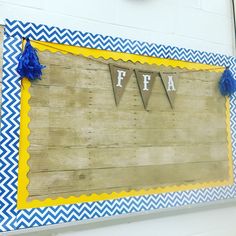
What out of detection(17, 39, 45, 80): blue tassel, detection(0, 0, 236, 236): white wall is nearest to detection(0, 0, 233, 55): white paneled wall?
detection(0, 0, 236, 236): white wall

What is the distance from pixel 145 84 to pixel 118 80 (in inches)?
4.6

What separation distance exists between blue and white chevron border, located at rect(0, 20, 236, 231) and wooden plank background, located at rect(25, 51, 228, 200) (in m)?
0.05

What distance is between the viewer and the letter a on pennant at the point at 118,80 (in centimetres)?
112

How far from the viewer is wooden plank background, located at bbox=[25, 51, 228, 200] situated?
99 centimetres

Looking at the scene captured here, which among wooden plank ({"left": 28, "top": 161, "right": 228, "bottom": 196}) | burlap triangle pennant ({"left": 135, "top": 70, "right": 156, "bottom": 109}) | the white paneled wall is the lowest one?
wooden plank ({"left": 28, "top": 161, "right": 228, "bottom": 196})

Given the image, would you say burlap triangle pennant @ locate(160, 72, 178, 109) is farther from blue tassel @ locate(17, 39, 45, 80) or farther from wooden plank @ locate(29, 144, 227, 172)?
blue tassel @ locate(17, 39, 45, 80)

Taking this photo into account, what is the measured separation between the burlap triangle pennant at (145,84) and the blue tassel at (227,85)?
388 millimetres

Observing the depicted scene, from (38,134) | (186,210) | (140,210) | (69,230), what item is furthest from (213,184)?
(38,134)

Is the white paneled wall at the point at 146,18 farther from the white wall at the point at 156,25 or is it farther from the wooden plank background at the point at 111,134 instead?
the wooden plank background at the point at 111,134

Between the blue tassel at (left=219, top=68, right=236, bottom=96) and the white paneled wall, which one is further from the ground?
the white paneled wall

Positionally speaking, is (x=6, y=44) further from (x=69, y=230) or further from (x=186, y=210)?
(x=186, y=210)

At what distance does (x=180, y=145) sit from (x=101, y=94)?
0.40m

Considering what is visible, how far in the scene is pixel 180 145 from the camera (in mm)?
1232

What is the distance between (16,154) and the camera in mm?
928
